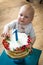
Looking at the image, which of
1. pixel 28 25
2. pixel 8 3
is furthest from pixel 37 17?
pixel 28 25

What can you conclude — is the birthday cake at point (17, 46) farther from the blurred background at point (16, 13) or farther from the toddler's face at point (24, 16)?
the blurred background at point (16, 13)

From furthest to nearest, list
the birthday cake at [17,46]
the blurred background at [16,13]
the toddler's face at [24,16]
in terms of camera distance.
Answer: the blurred background at [16,13], the toddler's face at [24,16], the birthday cake at [17,46]

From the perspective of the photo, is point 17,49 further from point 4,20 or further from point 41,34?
point 4,20

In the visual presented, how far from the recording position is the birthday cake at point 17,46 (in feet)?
3.84

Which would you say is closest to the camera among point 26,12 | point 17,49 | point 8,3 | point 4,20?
point 17,49

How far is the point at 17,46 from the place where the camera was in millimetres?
1189

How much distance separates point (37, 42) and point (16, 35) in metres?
0.61

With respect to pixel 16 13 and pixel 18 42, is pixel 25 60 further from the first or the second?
pixel 16 13

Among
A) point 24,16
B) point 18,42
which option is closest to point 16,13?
point 24,16

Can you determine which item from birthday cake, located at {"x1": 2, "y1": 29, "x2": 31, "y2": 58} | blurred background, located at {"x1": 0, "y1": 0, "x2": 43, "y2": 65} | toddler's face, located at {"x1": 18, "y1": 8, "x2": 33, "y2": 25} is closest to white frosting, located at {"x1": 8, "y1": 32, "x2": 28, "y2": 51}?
birthday cake, located at {"x1": 2, "y1": 29, "x2": 31, "y2": 58}

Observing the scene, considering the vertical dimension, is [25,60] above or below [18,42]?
below

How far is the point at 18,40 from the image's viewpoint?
124cm

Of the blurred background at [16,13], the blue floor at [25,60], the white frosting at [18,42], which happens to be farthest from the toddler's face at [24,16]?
the blurred background at [16,13]

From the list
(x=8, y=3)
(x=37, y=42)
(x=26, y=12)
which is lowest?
(x=37, y=42)
